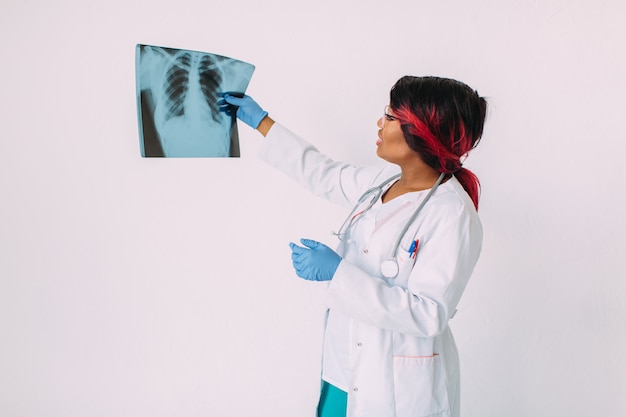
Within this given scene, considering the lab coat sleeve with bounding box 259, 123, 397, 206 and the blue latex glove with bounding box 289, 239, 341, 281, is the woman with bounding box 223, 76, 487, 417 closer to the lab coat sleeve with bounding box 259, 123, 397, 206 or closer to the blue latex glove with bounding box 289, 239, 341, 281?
the blue latex glove with bounding box 289, 239, 341, 281

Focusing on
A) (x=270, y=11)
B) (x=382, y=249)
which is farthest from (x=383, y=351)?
(x=270, y=11)

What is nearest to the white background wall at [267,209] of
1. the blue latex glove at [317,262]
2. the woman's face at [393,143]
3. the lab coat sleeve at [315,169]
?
the lab coat sleeve at [315,169]

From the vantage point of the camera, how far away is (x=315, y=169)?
69.7 inches

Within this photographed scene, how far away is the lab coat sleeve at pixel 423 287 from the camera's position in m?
1.36

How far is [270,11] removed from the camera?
82.5 inches

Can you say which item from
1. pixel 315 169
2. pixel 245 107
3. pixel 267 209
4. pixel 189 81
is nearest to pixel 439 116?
pixel 315 169

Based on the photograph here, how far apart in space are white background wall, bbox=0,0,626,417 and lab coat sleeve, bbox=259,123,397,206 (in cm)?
34

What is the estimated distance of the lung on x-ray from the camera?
170cm

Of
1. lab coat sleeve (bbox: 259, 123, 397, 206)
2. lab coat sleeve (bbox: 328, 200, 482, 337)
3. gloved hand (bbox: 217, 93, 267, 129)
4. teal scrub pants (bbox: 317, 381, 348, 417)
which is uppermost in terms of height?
gloved hand (bbox: 217, 93, 267, 129)


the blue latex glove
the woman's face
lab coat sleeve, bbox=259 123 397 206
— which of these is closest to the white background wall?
lab coat sleeve, bbox=259 123 397 206

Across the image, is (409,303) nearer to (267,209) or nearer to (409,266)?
(409,266)

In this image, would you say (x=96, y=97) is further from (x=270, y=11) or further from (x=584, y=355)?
(x=584, y=355)

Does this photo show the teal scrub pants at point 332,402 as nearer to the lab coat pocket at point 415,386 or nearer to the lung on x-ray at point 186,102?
the lab coat pocket at point 415,386

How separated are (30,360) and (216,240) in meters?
0.82
